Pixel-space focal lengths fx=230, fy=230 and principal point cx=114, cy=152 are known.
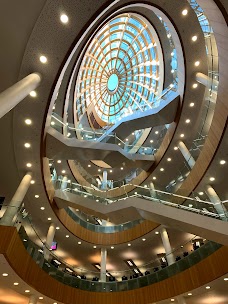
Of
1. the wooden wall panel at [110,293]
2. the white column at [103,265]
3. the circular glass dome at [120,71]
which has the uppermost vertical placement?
the circular glass dome at [120,71]

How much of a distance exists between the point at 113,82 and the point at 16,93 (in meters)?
33.1

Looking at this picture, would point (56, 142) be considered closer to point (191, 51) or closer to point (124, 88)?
point (191, 51)

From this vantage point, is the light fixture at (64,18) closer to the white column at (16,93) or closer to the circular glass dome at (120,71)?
the white column at (16,93)

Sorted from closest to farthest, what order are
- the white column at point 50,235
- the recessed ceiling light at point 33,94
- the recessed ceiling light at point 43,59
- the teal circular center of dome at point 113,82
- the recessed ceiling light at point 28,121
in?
the recessed ceiling light at point 43,59 < the recessed ceiling light at point 33,94 < the recessed ceiling light at point 28,121 < the white column at point 50,235 < the teal circular center of dome at point 113,82

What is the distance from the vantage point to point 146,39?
3247cm

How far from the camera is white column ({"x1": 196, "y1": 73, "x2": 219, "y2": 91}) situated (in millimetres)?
14848

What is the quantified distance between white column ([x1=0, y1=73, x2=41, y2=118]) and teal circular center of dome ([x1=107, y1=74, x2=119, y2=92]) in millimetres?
30675

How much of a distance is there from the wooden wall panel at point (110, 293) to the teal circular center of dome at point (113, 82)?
31340 mm

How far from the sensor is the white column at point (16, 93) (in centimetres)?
683

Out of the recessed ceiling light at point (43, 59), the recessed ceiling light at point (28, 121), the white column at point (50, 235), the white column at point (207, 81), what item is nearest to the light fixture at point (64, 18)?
the recessed ceiling light at point (43, 59)

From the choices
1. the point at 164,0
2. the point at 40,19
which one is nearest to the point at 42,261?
the point at 40,19

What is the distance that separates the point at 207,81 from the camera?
16.1 meters

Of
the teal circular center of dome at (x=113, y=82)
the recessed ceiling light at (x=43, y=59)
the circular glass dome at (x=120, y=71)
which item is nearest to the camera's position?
the recessed ceiling light at (x=43, y=59)

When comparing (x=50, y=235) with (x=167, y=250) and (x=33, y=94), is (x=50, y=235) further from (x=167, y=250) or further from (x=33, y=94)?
(x=33, y=94)
